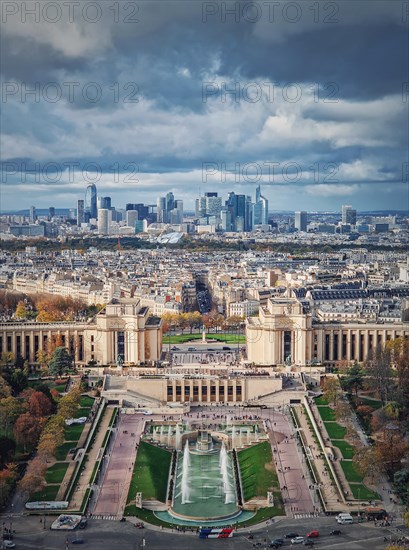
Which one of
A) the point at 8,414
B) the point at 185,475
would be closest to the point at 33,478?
the point at 8,414

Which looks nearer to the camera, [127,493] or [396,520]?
[396,520]

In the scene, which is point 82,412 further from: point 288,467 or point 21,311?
point 21,311

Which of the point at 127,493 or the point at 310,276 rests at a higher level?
the point at 310,276

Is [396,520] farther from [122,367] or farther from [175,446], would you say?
[122,367]

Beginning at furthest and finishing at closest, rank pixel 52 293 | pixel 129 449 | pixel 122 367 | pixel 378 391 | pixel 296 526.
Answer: pixel 52 293 < pixel 122 367 < pixel 378 391 < pixel 129 449 < pixel 296 526

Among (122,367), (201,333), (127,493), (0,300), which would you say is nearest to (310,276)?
(201,333)

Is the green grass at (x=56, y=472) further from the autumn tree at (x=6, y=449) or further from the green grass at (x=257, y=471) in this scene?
the green grass at (x=257, y=471)
